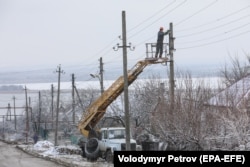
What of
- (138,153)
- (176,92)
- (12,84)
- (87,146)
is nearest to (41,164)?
(87,146)

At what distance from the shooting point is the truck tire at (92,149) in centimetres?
2822

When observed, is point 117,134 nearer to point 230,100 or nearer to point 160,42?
point 160,42

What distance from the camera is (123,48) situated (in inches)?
880

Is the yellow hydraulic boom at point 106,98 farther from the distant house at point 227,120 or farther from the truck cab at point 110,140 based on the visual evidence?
the distant house at point 227,120

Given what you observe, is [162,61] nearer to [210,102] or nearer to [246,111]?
[210,102]

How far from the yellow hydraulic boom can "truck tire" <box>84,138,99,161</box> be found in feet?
3.86

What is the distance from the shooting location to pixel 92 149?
28.8 m

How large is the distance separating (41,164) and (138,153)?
1806 centimetres

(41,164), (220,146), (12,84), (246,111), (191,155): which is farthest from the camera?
(12,84)

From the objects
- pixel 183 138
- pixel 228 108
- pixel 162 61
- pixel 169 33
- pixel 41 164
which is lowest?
pixel 41 164

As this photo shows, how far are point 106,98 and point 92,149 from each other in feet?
10.4

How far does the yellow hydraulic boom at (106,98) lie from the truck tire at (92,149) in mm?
1177

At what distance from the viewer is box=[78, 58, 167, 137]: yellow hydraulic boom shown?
2680 centimetres

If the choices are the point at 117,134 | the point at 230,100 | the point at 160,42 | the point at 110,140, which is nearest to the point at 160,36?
the point at 160,42
